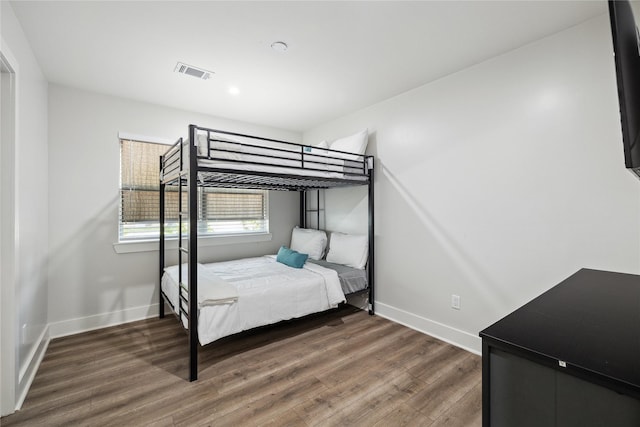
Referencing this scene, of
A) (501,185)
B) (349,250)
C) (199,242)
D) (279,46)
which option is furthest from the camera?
(199,242)

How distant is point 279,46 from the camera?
6.98 feet

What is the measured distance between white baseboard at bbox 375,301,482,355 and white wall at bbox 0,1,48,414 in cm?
298

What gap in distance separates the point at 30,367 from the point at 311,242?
2.75 metres

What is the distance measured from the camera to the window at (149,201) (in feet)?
10.2

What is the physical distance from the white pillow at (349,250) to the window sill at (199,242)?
→ 3.47ft

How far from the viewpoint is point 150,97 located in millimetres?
3029

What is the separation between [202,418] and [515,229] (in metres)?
2.53

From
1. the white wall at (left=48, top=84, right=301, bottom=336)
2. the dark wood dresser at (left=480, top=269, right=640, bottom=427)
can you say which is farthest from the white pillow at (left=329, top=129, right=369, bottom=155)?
the dark wood dresser at (left=480, top=269, right=640, bottom=427)

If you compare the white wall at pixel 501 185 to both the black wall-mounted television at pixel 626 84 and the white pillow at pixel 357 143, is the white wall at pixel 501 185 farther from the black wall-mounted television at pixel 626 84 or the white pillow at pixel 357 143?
the black wall-mounted television at pixel 626 84

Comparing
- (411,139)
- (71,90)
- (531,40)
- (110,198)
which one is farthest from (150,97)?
(531,40)

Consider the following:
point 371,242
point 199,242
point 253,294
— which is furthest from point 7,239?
point 371,242

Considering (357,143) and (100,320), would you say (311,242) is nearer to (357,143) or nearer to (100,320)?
(357,143)

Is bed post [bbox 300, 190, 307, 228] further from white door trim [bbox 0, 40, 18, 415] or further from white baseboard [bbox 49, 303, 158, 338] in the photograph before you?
white door trim [bbox 0, 40, 18, 415]

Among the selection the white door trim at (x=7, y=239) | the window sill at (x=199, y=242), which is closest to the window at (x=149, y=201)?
the window sill at (x=199, y=242)
